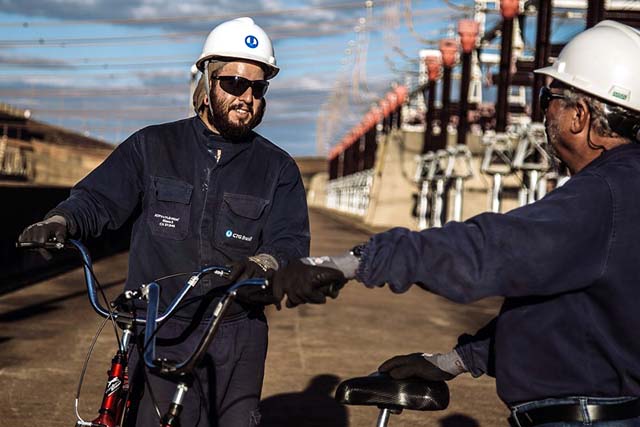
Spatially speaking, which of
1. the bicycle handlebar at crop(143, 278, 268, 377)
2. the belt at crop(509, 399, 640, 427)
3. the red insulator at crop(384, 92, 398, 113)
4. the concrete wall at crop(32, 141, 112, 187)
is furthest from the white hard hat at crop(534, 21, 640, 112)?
the concrete wall at crop(32, 141, 112, 187)

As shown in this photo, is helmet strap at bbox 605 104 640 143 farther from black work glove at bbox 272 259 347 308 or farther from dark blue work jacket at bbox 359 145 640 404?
black work glove at bbox 272 259 347 308

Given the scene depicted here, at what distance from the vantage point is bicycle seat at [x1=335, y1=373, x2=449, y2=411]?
383 centimetres

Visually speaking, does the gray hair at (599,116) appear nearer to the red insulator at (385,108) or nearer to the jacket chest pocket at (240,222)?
the jacket chest pocket at (240,222)

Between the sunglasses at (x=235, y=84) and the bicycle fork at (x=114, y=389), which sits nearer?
the bicycle fork at (x=114, y=389)

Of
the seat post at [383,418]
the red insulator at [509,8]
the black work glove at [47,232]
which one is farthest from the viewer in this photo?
the red insulator at [509,8]

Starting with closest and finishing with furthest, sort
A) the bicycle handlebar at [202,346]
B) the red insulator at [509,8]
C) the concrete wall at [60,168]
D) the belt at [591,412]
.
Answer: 1. the belt at [591,412]
2. the bicycle handlebar at [202,346]
3. the red insulator at [509,8]
4. the concrete wall at [60,168]

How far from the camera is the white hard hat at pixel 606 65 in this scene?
3.51 meters

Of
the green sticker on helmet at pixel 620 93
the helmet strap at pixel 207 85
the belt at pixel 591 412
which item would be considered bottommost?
the belt at pixel 591 412

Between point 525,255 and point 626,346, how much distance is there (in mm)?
486

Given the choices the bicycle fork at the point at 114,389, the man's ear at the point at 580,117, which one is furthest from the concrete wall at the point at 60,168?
the man's ear at the point at 580,117

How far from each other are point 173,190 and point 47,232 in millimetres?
733

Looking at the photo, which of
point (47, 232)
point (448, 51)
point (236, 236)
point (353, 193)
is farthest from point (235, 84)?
point (353, 193)

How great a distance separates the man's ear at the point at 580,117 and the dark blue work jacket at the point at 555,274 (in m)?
0.16

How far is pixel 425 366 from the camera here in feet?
13.6
